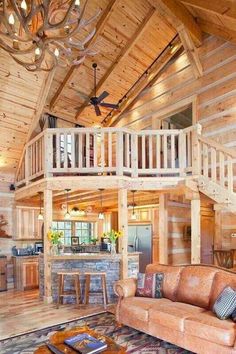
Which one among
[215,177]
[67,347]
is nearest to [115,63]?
[215,177]

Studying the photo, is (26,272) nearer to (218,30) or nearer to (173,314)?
(173,314)

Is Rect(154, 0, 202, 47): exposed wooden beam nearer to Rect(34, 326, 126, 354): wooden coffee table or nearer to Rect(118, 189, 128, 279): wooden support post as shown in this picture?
Rect(118, 189, 128, 279): wooden support post

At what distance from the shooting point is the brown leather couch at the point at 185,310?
11.2 feet

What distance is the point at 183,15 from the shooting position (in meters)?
6.99

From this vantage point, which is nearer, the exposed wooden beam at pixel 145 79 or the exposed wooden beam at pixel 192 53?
the exposed wooden beam at pixel 192 53

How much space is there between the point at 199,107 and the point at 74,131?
3139 millimetres

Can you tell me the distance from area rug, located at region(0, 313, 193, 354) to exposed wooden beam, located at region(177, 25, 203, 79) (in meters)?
5.91

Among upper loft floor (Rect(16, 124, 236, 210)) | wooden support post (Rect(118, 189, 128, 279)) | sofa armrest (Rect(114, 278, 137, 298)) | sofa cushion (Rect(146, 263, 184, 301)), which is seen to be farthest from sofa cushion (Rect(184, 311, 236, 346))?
upper loft floor (Rect(16, 124, 236, 210))

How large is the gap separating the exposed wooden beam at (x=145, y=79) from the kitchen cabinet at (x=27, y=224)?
12.8ft

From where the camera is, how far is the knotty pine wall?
683 cm

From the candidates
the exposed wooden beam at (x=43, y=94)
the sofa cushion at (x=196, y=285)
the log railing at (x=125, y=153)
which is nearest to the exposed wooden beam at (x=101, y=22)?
the exposed wooden beam at (x=43, y=94)

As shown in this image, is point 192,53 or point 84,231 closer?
point 192,53

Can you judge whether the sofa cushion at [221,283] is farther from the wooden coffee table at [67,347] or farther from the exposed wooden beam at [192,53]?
the exposed wooden beam at [192,53]

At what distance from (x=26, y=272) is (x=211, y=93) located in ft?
20.2
